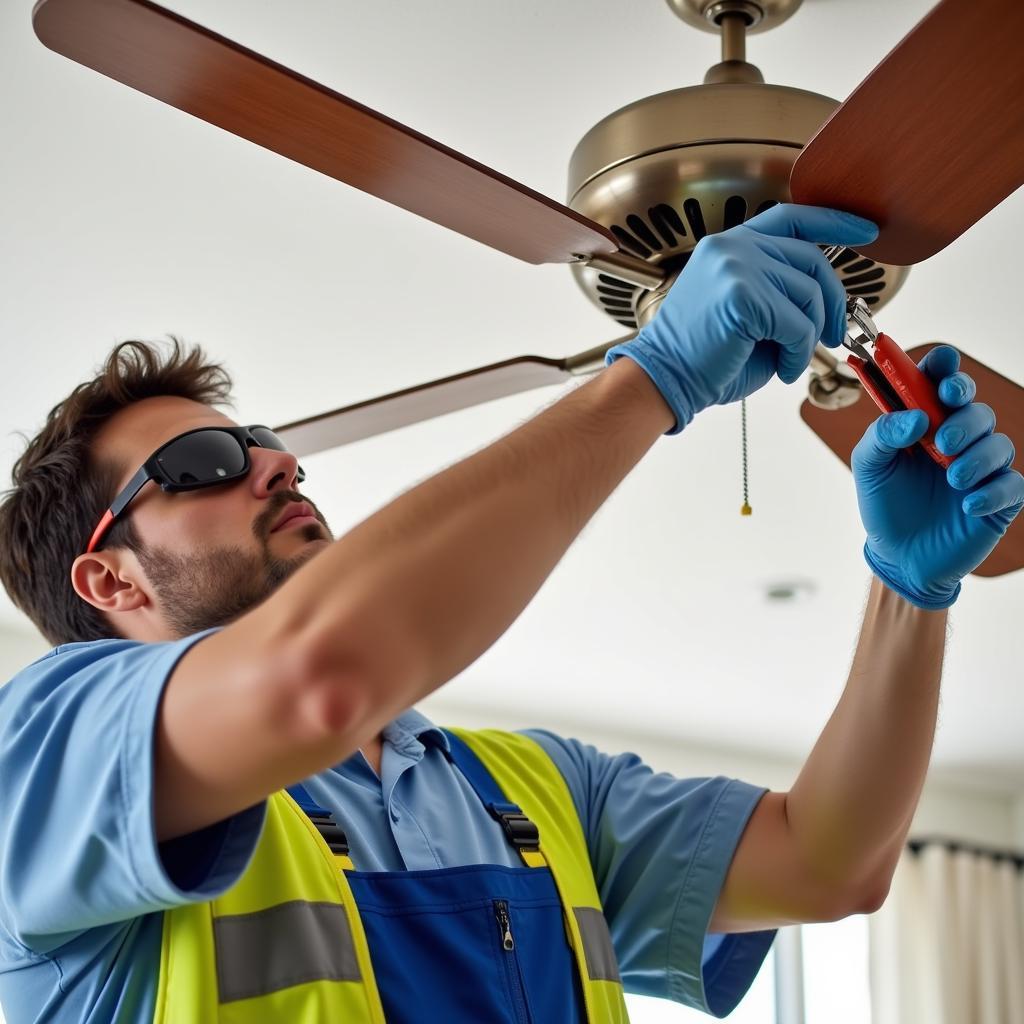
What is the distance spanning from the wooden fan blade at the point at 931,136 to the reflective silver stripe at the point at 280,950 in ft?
2.23

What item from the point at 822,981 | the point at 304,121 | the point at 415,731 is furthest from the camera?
the point at 822,981

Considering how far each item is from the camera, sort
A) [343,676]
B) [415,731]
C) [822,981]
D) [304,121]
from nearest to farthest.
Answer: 1. [343,676]
2. [304,121]
3. [415,731]
4. [822,981]

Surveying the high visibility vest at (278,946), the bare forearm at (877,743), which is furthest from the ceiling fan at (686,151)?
the high visibility vest at (278,946)

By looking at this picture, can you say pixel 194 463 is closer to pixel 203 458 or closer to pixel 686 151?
pixel 203 458

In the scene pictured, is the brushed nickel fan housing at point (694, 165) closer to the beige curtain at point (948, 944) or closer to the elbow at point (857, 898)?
the elbow at point (857, 898)

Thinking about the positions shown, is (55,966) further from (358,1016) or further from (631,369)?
(631,369)

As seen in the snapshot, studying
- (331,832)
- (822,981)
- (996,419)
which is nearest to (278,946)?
(331,832)

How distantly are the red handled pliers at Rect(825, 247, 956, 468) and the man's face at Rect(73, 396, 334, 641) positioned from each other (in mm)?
526

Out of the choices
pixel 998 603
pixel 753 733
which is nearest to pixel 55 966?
pixel 998 603

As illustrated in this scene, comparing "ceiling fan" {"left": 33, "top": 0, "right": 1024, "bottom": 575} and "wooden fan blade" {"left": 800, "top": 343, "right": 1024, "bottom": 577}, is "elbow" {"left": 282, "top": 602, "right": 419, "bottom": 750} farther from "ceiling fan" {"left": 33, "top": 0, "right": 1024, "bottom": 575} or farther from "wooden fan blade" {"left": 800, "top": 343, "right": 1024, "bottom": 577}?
"wooden fan blade" {"left": 800, "top": 343, "right": 1024, "bottom": 577}

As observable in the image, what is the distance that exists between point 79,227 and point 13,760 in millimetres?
1060

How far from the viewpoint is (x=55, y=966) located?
954 mm

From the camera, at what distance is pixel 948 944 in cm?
439

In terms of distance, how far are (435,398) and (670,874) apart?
568 mm
